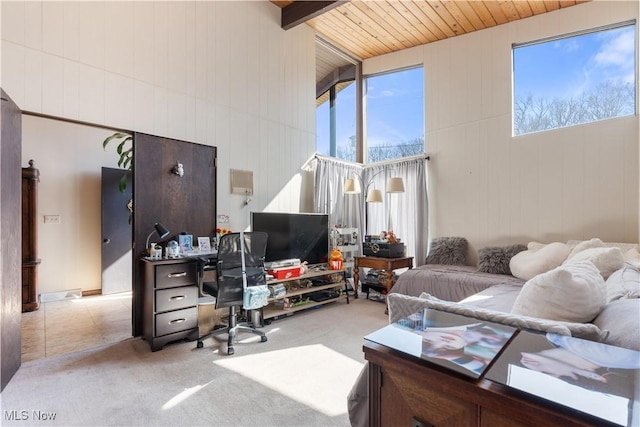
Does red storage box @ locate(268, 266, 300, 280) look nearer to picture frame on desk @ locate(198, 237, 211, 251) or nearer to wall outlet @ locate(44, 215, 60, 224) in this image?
picture frame on desk @ locate(198, 237, 211, 251)

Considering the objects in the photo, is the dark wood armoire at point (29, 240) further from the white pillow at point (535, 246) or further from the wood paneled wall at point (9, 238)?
the white pillow at point (535, 246)

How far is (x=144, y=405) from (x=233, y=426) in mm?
631

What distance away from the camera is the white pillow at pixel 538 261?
3000 mm

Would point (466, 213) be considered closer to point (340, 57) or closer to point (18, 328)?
point (340, 57)

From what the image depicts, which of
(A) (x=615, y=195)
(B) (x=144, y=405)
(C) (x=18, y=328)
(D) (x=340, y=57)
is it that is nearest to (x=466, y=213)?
(A) (x=615, y=195)

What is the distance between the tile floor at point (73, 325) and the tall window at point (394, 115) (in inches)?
169

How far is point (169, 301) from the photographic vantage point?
8.77 ft

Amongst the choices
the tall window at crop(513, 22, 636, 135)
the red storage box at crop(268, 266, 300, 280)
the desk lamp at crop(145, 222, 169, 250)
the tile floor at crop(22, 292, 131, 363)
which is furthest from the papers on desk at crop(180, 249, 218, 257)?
the tall window at crop(513, 22, 636, 135)

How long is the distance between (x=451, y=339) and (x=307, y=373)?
1.48m

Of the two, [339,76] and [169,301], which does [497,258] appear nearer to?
[169,301]

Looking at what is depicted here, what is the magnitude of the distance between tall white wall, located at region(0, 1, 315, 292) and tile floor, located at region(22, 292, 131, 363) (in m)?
0.64

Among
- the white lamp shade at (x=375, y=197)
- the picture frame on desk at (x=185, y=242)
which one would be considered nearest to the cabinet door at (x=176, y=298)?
the picture frame on desk at (x=185, y=242)

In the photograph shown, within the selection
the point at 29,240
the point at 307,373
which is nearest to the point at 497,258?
the point at 307,373

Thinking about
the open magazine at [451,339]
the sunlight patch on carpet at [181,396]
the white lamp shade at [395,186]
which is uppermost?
the white lamp shade at [395,186]
